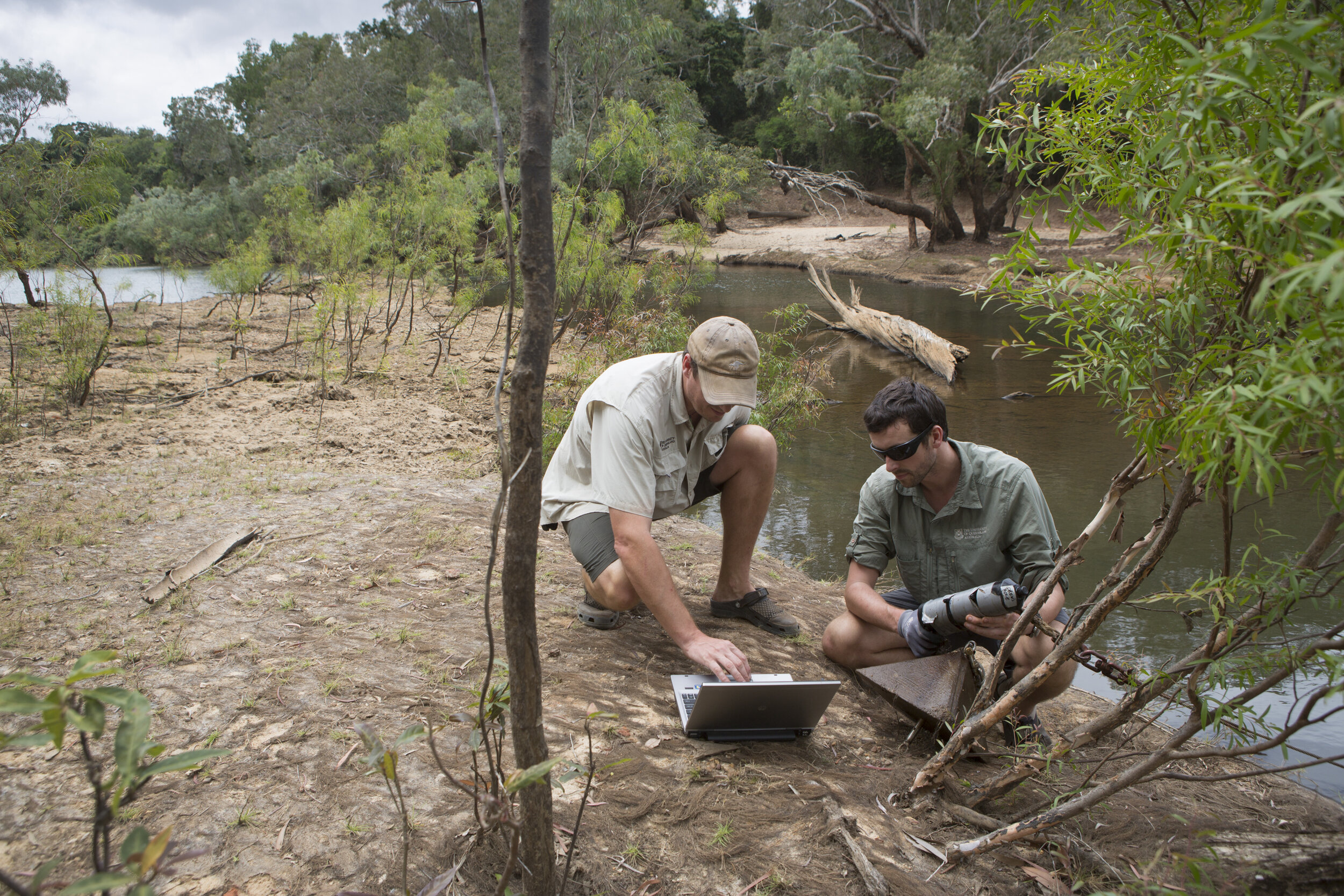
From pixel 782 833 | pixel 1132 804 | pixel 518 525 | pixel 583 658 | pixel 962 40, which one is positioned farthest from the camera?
pixel 962 40

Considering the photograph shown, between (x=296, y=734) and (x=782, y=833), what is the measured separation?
3.87 ft

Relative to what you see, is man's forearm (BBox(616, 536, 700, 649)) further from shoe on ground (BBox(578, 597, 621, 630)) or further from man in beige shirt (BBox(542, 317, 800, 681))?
shoe on ground (BBox(578, 597, 621, 630))

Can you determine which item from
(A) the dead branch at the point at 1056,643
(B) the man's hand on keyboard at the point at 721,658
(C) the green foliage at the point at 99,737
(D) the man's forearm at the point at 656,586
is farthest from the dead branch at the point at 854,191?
(C) the green foliage at the point at 99,737

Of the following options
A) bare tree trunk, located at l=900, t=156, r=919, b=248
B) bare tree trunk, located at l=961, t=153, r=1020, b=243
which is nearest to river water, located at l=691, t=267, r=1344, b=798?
bare tree trunk, located at l=961, t=153, r=1020, b=243

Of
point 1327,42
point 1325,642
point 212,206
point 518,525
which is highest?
point 212,206

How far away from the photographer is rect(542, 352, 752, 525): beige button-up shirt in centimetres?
249

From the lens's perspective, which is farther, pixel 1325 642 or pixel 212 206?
pixel 212 206

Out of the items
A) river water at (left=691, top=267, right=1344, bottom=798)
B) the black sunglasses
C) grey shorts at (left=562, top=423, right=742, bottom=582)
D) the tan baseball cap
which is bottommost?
river water at (left=691, top=267, right=1344, bottom=798)

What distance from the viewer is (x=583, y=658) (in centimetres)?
262

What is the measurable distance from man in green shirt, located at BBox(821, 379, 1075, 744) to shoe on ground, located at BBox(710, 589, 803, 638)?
0.23 m

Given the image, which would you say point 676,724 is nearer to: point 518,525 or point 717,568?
point 518,525

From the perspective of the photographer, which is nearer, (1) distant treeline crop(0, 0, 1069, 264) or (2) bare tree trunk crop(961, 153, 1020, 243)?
(1) distant treeline crop(0, 0, 1069, 264)

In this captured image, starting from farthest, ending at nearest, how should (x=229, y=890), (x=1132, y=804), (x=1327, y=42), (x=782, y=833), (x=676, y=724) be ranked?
(x=676, y=724) → (x=1132, y=804) → (x=782, y=833) → (x=229, y=890) → (x=1327, y=42)

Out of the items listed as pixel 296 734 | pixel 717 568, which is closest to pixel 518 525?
pixel 296 734
